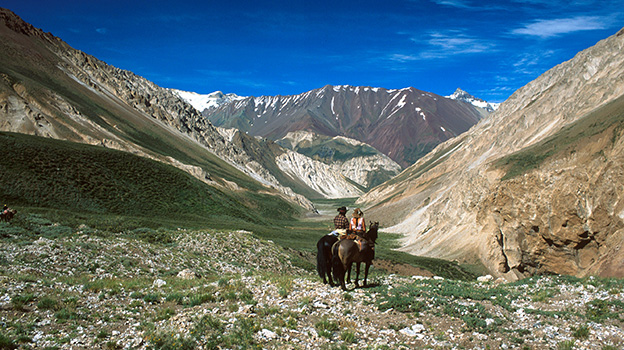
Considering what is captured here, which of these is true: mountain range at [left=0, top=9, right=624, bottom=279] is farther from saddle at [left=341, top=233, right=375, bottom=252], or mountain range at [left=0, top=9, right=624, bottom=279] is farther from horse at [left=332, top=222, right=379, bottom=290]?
saddle at [left=341, top=233, right=375, bottom=252]

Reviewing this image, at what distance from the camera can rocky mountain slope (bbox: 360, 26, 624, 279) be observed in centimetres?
3247

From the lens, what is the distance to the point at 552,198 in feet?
121

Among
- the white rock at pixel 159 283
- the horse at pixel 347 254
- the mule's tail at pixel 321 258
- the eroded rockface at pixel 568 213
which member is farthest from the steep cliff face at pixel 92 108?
the eroded rockface at pixel 568 213

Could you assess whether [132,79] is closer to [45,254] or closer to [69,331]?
[45,254]

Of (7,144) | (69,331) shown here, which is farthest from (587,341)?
(7,144)

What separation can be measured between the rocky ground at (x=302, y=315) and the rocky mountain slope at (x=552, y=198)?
14147mm

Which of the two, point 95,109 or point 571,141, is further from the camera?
point 95,109

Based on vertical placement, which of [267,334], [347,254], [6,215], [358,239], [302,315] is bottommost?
[6,215]

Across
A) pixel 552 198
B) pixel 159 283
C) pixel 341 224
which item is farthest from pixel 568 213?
pixel 159 283

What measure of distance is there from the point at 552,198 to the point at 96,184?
196 feet

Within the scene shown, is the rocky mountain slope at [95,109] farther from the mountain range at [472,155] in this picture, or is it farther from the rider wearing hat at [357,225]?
the rider wearing hat at [357,225]

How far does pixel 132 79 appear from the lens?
190875 millimetres

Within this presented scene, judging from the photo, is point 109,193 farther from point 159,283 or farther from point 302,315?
point 302,315

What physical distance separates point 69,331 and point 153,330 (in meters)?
2.15
